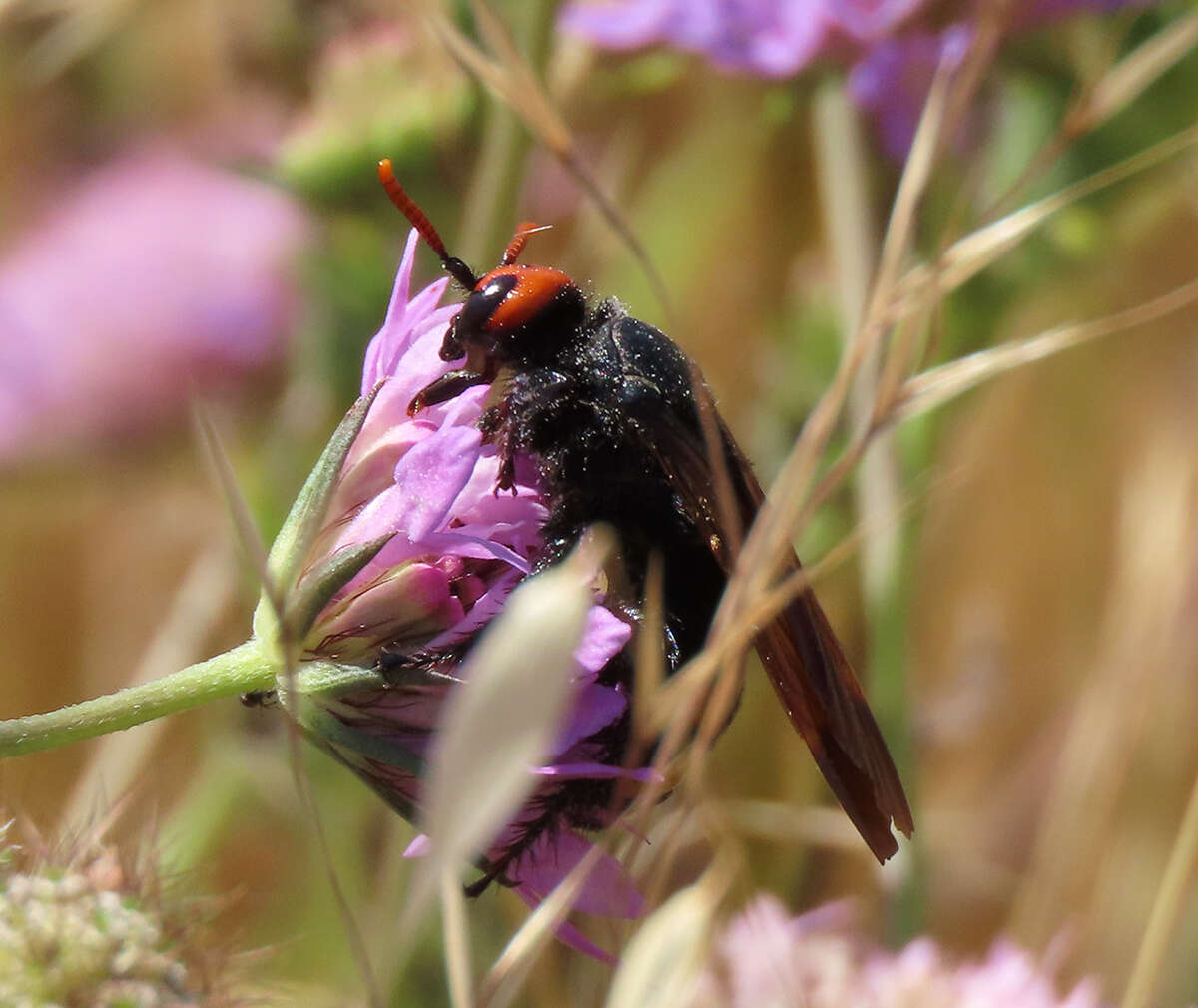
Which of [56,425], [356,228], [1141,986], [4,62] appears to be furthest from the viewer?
[4,62]

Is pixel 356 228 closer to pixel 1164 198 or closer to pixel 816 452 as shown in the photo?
pixel 1164 198

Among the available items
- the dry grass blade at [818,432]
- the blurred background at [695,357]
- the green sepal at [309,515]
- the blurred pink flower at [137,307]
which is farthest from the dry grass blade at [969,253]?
the blurred pink flower at [137,307]

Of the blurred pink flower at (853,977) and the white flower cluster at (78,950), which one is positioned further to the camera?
the blurred pink flower at (853,977)

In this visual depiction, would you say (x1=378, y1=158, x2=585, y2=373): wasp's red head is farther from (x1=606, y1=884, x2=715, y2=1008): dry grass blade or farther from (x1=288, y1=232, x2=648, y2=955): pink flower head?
(x1=606, y1=884, x2=715, y2=1008): dry grass blade

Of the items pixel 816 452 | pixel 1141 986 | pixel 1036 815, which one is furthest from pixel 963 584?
pixel 816 452

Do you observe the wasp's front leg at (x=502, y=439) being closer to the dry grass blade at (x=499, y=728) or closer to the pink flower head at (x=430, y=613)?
the pink flower head at (x=430, y=613)
